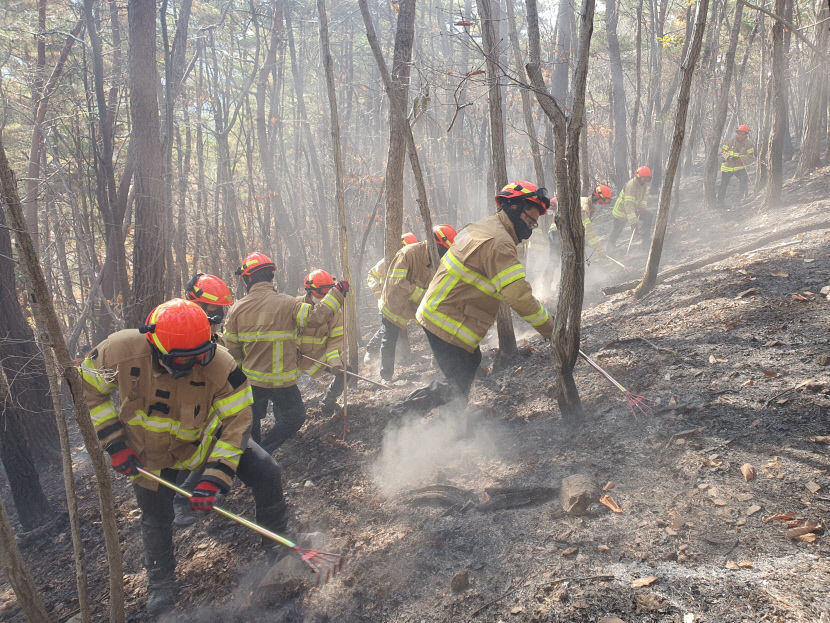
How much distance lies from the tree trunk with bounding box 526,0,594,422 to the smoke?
84 cm

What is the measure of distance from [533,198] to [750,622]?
2.91 meters

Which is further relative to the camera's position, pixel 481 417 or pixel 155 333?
pixel 481 417

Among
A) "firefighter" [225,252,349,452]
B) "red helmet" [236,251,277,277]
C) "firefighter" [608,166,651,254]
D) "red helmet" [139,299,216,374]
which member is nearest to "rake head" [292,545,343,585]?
"red helmet" [139,299,216,374]

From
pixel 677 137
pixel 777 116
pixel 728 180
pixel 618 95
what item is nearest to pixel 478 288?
pixel 677 137

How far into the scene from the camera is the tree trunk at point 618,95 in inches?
592

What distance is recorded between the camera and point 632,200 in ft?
35.7

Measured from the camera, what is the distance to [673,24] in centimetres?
1928

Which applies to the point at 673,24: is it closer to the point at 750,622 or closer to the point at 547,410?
the point at 547,410

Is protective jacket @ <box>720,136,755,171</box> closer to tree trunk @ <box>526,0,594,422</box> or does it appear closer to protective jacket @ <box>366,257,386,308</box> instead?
protective jacket @ <box>366,257,386,308</box>

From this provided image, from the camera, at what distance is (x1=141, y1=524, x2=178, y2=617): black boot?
3344 millimetres

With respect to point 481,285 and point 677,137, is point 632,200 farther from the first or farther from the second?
point 481,285

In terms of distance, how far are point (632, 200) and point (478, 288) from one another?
26.6 ft

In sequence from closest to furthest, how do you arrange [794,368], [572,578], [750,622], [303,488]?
[750,622] → [572,578] → [794,368] → [303,488]

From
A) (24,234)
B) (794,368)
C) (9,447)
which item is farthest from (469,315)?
(9,447)
